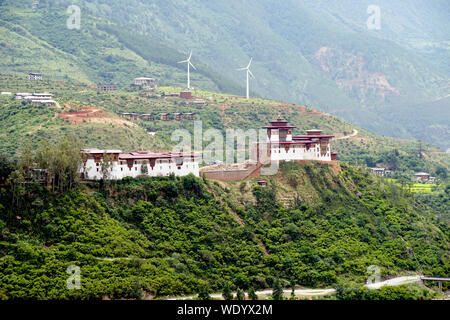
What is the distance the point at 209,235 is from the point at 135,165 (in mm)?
9204

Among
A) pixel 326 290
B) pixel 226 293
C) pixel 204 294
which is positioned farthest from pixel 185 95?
pixel 204 294

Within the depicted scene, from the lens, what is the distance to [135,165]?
66375mm

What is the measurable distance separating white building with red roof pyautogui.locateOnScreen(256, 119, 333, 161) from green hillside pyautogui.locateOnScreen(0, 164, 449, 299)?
4.98 ft

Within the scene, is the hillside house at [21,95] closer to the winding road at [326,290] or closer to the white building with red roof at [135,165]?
the white building with red roof at [135,165]

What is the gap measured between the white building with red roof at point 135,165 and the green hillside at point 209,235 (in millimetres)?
1128

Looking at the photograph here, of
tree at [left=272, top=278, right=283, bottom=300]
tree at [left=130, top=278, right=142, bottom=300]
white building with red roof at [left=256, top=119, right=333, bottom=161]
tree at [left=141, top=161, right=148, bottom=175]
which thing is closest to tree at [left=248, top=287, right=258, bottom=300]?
tree at [left=272, top=278, right=283, bottom=300]

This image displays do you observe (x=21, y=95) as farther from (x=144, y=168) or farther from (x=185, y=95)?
(x=144, y=168)

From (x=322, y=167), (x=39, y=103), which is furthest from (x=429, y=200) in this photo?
(x=39, y=103)

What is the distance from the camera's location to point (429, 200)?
111500 millimetres

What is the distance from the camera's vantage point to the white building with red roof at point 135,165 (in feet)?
208

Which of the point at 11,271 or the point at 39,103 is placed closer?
the point at 11,271

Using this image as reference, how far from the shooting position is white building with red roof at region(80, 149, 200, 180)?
63344mm
